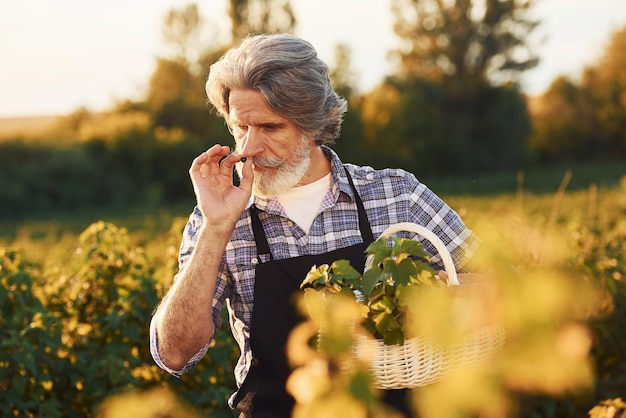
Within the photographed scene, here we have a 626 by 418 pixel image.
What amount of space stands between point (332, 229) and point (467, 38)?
129ft

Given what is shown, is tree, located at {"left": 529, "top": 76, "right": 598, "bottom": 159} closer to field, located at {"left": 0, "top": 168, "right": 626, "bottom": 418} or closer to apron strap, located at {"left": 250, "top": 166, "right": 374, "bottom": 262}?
field, located at {"left": 0, "top": 168, "right": 626, "bottom": 418}

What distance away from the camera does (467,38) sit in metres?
40.2

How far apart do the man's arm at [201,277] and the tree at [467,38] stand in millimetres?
38893

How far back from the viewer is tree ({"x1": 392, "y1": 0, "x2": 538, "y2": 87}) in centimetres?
4003

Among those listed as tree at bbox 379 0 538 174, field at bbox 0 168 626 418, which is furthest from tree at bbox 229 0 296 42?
field at bbox 0 168 626 418

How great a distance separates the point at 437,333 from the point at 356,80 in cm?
3752

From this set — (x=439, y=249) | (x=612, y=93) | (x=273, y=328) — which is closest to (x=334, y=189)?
(x=273, y=328)

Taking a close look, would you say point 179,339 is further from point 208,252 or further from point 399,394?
point 399,394

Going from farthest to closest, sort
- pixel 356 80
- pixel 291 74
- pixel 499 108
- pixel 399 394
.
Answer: pixel 499 108
pixel 356 80
pixel 291 74
pixel 399 394

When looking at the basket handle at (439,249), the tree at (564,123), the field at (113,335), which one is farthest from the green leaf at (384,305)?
the tree at (564,123)

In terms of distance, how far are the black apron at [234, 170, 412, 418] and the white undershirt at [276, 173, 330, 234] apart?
0.20 metres

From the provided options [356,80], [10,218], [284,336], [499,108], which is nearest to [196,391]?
[284,336]

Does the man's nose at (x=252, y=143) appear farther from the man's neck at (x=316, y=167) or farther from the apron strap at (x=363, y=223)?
the apron strap at (x=363, y=223)

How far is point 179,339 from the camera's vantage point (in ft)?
7.56
